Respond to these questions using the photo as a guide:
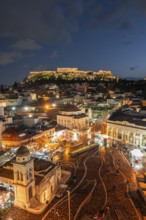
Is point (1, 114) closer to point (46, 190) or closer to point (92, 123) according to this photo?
point (92, 123)

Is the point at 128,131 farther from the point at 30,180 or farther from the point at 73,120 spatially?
the point at 30,180

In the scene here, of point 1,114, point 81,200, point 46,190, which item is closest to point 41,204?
point 46,190

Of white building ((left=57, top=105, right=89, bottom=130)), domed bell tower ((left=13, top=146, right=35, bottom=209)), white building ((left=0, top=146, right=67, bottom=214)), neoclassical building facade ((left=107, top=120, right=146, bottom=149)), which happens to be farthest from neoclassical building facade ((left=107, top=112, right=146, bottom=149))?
domed bell tower ((left=13, top=146, right=35, bottom=209))

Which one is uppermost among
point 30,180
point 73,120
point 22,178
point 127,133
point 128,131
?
point 73,120

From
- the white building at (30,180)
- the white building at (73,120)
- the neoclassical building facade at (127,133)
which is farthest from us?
the white building at (73,120)

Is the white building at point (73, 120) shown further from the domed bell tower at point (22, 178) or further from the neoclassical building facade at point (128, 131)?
the domed bell tower at point (22, 178)

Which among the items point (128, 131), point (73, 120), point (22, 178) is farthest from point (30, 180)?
point (73, 120)

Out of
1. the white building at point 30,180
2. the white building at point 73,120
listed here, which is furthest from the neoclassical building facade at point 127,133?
the white building at point 30,180

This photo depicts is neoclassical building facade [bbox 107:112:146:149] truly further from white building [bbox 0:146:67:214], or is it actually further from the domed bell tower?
the domed bell tower
